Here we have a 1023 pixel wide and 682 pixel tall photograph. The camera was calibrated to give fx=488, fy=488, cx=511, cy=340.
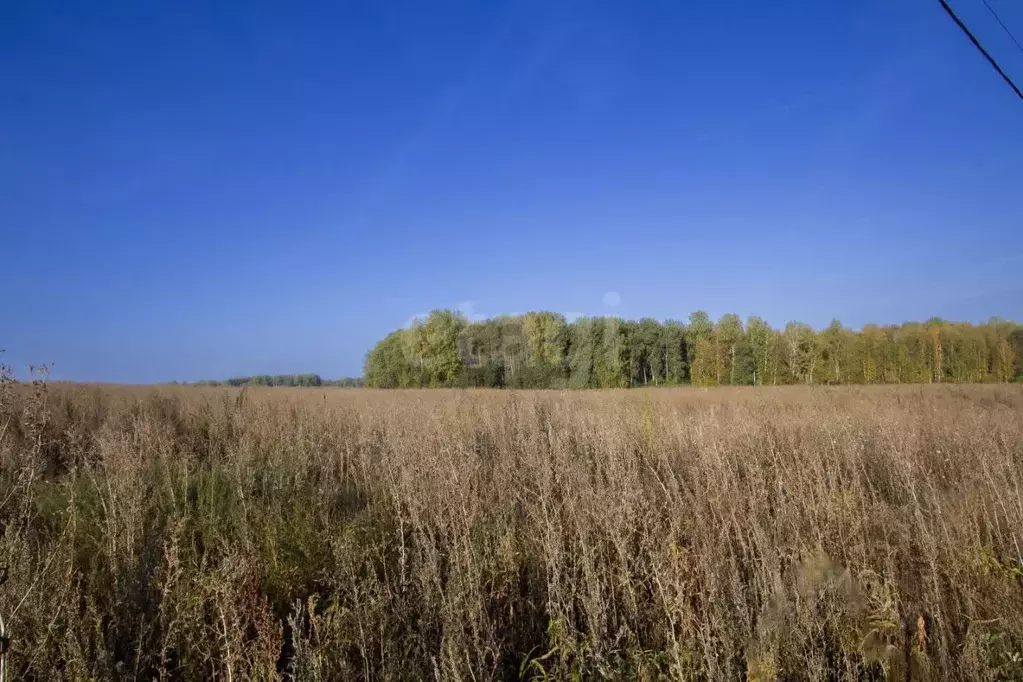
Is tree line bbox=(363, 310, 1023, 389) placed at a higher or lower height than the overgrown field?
higher

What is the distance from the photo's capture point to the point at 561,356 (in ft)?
127

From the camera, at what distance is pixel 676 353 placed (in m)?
41.5

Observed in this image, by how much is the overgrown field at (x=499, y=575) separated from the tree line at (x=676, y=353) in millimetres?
28162

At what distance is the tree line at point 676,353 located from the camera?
1318 inches

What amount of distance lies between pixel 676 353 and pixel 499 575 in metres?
40.7

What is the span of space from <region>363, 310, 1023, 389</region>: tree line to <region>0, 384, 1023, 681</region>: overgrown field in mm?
28162

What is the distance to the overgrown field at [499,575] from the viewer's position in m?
2.34

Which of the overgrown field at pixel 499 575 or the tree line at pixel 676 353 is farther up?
the tree line at pixel 676 353

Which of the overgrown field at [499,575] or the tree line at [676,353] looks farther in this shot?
the tree line at [676,353]

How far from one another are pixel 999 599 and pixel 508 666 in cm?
292

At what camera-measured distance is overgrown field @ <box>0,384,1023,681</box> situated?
7.66 ft

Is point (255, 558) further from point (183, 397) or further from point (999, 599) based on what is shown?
point (183, 397)

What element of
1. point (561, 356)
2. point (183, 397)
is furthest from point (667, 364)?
point (183, 397)

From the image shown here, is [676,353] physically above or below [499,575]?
above
